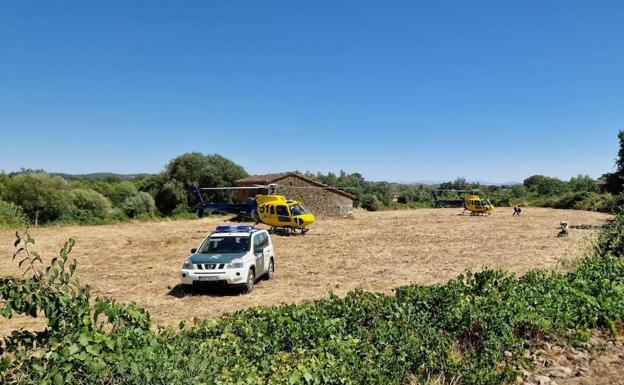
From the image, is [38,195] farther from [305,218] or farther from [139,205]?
[305,218]

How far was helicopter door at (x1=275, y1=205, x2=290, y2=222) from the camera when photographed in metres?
24.2

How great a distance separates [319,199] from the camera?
3884 centimetres

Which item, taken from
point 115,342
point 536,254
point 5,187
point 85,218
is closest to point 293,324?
point 115,342

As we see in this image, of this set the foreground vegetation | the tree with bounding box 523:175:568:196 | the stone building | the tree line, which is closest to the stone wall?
the stone building

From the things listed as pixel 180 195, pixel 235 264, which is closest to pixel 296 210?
pixel 235 264

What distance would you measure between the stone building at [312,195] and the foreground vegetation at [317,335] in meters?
29.2

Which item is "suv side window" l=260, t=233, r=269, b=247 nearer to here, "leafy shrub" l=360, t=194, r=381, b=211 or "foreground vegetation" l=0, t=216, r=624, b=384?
"foreground vegetation" l=0, t=216, r=624, b=384

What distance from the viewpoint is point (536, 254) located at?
17.2 meters

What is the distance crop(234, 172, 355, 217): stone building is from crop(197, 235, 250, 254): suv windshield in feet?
80.5

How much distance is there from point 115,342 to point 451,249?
17.7 m

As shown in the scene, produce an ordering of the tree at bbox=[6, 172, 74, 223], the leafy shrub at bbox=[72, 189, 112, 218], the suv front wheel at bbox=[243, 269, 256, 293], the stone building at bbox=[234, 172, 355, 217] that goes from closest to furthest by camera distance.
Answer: the suv front wheel at bbox=[243, 269, 256, 293]
the stone building at bbox=[234, 172, 355, 217]
the tree at bbox=[6, 172, 74, 223]
the leafy shrub at bbox=[72, 189, 112, 218]

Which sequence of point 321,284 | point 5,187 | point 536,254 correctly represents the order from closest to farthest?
point 321,284 < point 536,254 < point 5,187

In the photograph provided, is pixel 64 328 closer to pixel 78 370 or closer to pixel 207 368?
pixel 78 370

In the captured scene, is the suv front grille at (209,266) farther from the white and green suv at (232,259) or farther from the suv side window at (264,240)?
the suv side window at (264,240)
